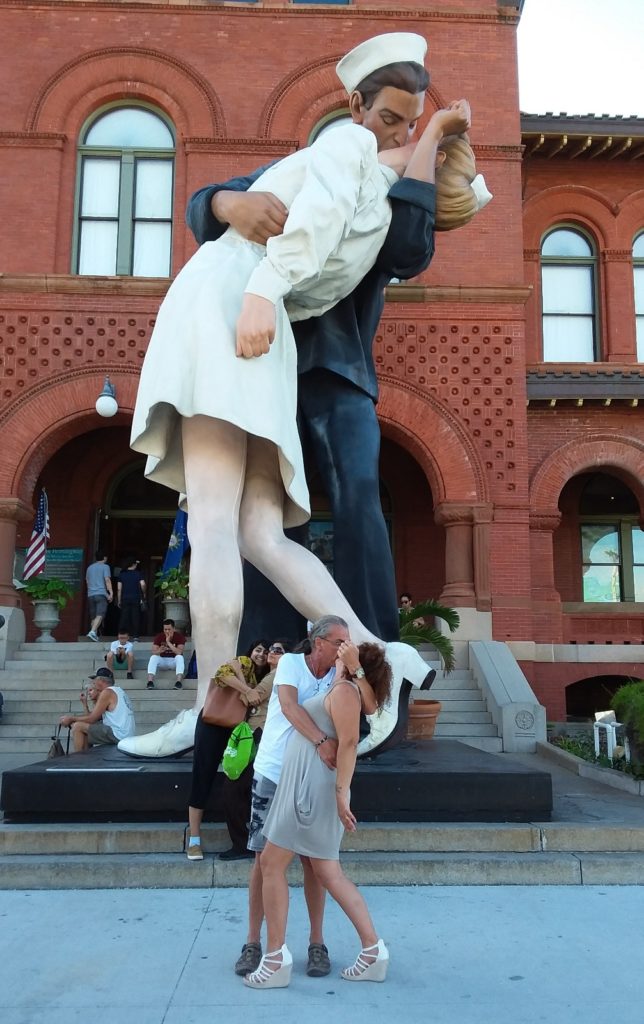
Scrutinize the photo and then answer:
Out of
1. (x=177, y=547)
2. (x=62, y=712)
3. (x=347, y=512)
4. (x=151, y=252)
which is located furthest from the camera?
(x=151, y=252)

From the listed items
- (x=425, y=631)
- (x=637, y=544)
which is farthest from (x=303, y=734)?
(x=637, y=544)

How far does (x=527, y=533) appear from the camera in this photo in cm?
1675

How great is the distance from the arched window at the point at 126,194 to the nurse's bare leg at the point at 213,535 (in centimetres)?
1377

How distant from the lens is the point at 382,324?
57.1ft

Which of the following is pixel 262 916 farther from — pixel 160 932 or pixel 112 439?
pixel 112 439

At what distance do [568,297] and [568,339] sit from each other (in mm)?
990

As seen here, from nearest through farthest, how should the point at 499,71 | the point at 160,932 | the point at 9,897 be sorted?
the point at 160,932 < the point at 9,897 < the point at 499,71

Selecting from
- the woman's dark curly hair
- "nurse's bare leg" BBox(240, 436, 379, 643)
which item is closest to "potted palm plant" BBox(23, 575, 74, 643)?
"nurse's bare leg" BBox(240, 436, 379, 643)

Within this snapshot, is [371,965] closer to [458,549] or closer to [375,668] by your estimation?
[375,668]

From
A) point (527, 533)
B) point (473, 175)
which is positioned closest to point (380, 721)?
point (473, 175)

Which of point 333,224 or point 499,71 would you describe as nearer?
point 333,224

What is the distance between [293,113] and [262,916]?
17.0m

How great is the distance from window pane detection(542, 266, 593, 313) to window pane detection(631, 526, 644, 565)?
5.06m

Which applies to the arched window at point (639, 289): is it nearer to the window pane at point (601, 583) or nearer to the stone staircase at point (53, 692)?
the window pane at point (601, 583)
